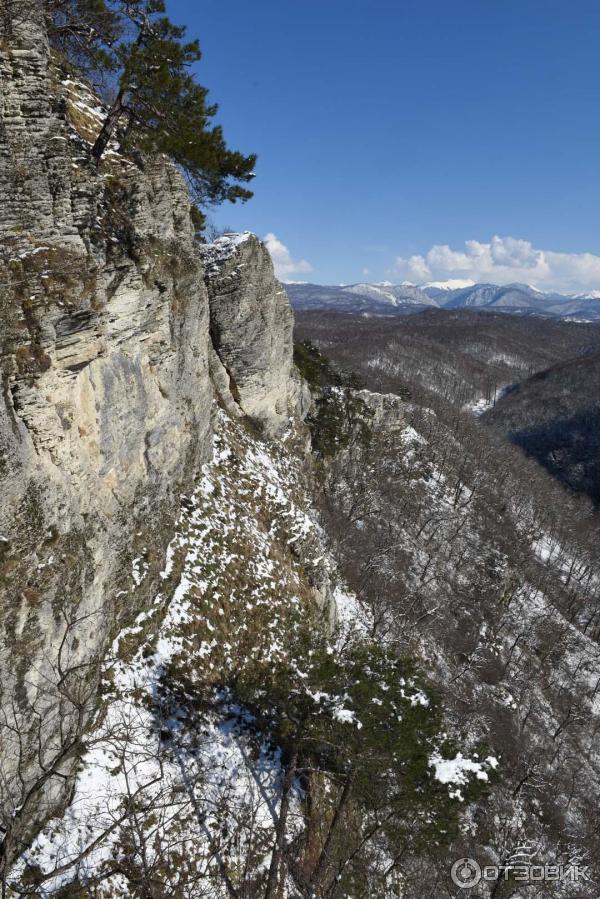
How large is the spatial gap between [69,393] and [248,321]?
18.9 metres

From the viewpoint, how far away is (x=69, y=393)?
412 inches

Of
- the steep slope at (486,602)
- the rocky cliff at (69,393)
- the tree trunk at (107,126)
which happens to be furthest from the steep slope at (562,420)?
the tree trunk at (107,126)

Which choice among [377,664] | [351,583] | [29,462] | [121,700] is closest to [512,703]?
[351,583]

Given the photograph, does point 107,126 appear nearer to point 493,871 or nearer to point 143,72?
point 143,72

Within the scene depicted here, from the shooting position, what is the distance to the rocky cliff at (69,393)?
8.91m

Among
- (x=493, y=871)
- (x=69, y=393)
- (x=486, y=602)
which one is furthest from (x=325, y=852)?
(x=486, y=602)

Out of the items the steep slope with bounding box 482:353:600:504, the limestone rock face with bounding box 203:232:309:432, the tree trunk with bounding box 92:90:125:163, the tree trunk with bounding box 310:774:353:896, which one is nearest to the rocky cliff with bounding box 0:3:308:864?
the tree trunk with bounding box 92:90:125:163

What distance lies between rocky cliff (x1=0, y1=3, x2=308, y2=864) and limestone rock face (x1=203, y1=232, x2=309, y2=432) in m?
9.90

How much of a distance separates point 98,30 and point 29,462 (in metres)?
12.1

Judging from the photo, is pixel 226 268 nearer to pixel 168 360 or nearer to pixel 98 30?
pixel 168 360

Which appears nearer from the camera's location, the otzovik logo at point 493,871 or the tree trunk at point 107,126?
the tree trunk at point 107,126

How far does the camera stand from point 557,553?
73062 millimetres

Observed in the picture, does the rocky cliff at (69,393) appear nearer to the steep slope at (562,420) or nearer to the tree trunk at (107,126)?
the tree trunk at (107,126)

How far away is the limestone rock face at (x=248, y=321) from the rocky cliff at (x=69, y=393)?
9903mm
